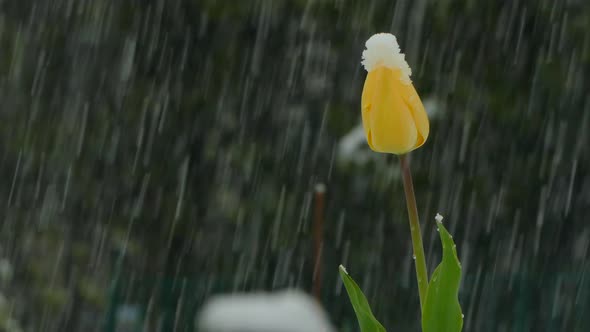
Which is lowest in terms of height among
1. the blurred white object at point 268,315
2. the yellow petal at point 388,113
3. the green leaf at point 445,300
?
the blurred white object at point 268,315

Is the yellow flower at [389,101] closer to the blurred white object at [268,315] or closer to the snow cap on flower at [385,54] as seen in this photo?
the snow cap on flower at [385,54]

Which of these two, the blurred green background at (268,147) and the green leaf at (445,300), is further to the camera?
the blurred green background at (268,147)

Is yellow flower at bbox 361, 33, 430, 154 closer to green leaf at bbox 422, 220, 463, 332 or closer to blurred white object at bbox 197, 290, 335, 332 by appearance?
green leaf at bbox 422, 220, 463, 332

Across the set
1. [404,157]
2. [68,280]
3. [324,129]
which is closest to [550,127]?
[324,129]

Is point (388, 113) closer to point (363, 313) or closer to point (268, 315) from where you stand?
point (363, 313)

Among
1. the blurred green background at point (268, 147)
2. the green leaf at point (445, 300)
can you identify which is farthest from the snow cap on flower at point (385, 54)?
the blurred green background at point (268, 147)

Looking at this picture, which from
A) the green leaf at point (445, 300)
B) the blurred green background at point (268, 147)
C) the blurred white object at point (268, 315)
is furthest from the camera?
the blurred green background at point (268, 147)

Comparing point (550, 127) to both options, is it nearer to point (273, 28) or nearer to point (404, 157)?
point (273, 28)
